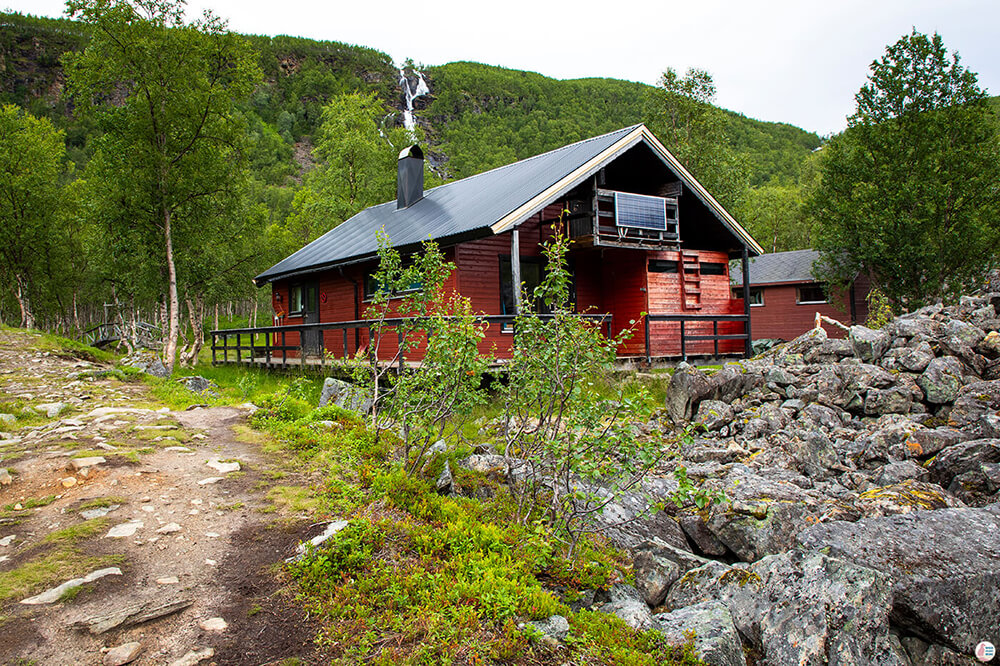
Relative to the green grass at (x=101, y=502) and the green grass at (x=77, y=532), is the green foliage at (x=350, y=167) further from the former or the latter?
the green grass at (x=77, y=532)

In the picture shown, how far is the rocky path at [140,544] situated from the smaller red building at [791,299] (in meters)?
27.1

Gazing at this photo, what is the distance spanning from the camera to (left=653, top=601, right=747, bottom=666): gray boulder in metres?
3.89

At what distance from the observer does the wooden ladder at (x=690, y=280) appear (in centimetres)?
1702

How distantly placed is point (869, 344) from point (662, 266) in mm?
6385

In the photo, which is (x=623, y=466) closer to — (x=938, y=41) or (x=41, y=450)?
(x=41, y=450)

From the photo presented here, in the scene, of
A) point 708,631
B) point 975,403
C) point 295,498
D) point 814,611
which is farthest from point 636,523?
point 975,403

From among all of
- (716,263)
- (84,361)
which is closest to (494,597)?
(84,361)

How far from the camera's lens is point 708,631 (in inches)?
159

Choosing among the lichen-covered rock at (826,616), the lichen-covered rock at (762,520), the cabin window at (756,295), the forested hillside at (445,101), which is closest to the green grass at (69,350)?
the lichen-covered rock at (762,520)

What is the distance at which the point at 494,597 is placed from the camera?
4008mm

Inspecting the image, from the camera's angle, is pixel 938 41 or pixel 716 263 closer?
pixel 716 263

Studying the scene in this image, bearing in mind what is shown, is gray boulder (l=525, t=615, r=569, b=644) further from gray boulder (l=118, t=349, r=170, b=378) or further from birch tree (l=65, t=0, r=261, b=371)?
birch tree (l=65, t=0, r=261, b=371)

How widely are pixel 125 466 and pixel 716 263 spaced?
1604cm

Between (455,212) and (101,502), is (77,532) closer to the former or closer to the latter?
(101,502)
